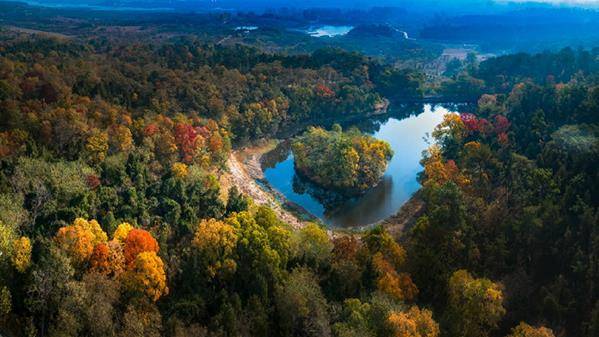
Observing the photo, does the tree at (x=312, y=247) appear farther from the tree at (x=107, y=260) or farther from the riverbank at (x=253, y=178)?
the tree at (x=107, y=260)

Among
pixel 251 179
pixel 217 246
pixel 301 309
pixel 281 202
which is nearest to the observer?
pixel 301 309

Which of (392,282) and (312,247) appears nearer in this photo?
(392,282)

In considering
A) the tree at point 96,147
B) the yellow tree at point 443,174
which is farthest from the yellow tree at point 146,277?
the yellow tree at point 443,174

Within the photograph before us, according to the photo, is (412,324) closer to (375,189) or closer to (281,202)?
(281,202)

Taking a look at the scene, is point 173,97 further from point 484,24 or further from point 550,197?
point 484,24

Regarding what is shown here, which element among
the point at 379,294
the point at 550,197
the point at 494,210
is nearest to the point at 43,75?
the point at 379,294

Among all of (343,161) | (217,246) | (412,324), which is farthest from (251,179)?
(412,324)
